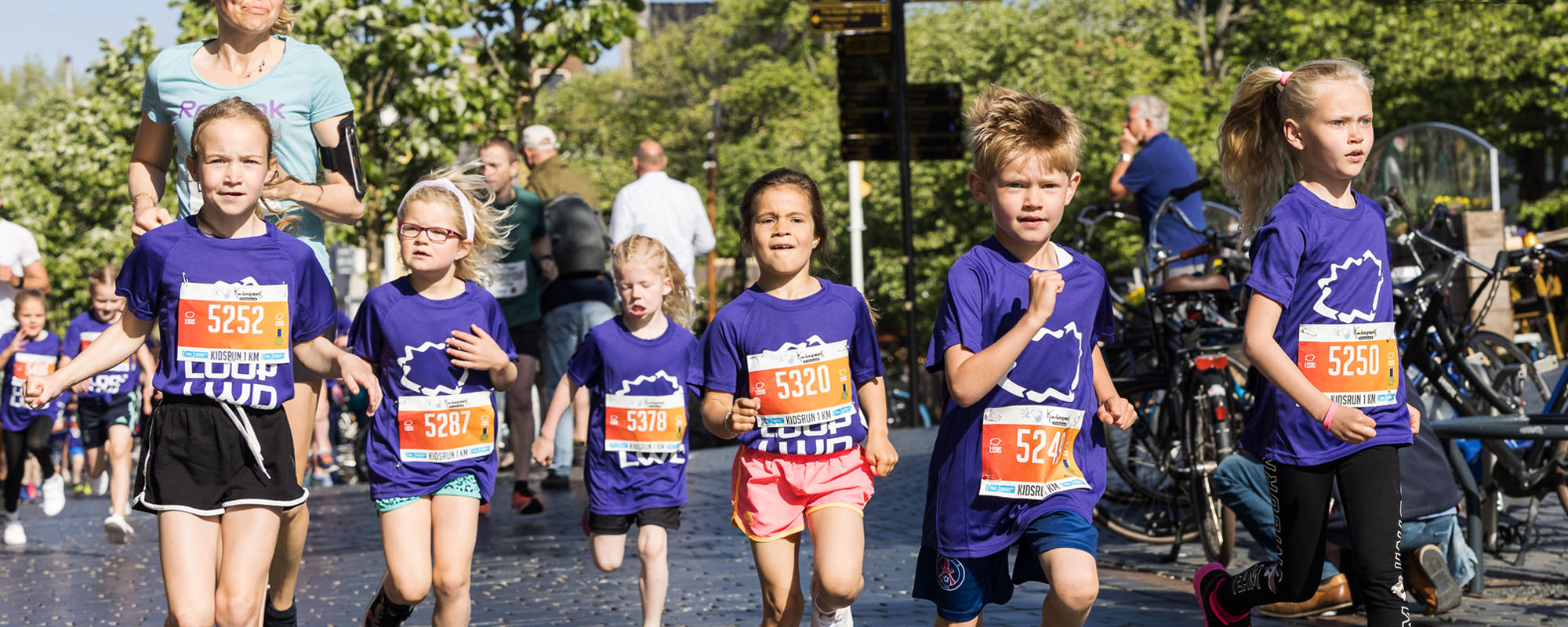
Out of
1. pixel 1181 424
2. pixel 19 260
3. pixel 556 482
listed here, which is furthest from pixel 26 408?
pixel 1181 424

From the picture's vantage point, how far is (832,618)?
4.86 m

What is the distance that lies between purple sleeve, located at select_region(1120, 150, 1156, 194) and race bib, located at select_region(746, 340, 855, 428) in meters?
4.61

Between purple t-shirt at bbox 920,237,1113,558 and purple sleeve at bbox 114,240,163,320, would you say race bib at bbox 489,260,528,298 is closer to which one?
purple sleeve at bbox 114,240,163,320

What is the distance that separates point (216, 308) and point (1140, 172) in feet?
19.1

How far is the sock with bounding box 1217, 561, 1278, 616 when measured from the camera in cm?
462

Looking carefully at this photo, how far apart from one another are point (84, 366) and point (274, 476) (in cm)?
54

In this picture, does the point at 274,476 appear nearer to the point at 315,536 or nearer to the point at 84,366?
the point at 84,366

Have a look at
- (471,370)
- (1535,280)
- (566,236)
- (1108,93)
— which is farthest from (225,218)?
(1108,93)

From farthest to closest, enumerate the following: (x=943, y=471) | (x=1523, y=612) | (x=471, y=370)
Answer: (x=1523, y=612) < (x=471, y=370) < (x=943, y=471)

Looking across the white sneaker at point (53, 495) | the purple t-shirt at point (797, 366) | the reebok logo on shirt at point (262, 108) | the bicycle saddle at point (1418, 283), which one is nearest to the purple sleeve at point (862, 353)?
the purple t-shirt at point (797, 366)

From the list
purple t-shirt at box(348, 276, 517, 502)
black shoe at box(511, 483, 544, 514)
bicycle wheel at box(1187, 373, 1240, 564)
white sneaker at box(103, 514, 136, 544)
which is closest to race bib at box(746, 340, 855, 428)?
purple t-shirt at box(348, 276, 517, 502)

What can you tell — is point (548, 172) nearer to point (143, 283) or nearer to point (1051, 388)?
point (143, 283)

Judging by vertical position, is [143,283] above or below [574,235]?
above

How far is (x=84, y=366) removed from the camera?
14.2 ft
